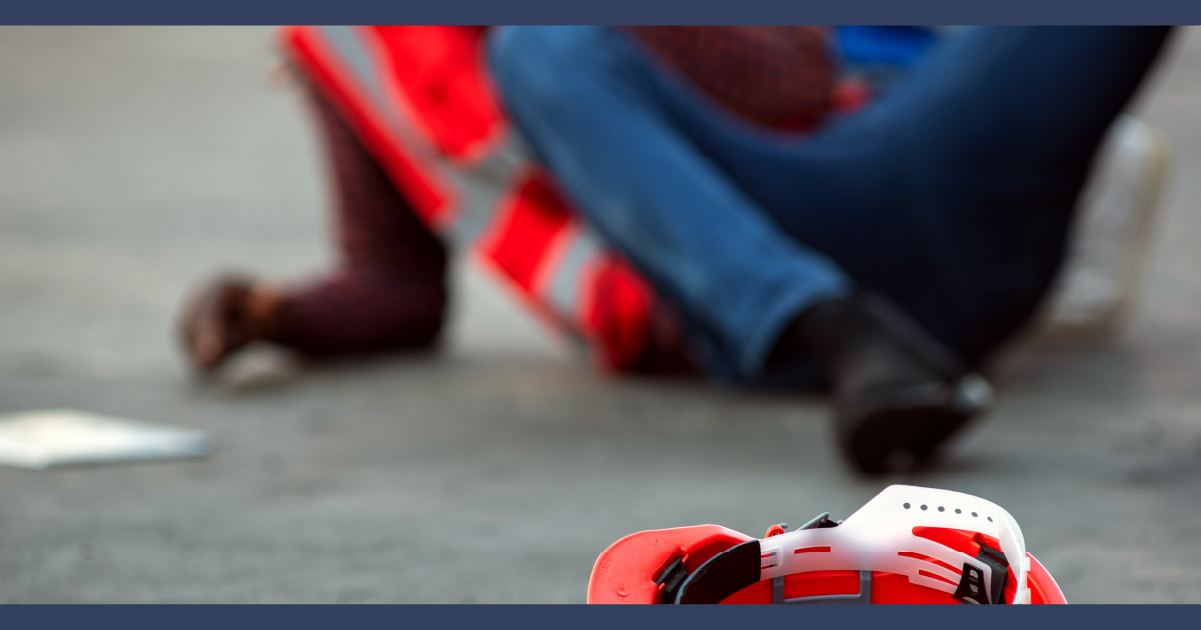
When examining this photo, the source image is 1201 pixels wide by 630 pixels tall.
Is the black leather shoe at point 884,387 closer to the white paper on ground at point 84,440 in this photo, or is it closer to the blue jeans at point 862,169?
the blue jeans at point 862,169

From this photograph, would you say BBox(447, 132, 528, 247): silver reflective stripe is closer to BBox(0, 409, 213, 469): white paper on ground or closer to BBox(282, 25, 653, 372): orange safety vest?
BBox(282, 25, 653, 372): orange safety vest

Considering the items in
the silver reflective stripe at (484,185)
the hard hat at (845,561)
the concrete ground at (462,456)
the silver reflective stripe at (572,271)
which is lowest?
the hard hat at (845,561)

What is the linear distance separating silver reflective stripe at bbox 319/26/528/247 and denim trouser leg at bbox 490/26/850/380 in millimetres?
209

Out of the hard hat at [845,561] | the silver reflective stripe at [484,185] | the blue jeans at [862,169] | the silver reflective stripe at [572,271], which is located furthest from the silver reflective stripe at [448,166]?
the hard hat at [845,561]

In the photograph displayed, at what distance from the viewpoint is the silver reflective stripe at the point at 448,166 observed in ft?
4.68

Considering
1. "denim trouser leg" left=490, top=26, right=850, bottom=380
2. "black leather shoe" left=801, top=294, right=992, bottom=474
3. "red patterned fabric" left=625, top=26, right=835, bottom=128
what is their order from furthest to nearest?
"red patterned fabric" left=625, top=26, right=835, bottom=128 < "denim trouser leg" left=490, top=26, right=850, bottom=380 < "black leather shoe" left=801, top=294, right=992, bottom=474

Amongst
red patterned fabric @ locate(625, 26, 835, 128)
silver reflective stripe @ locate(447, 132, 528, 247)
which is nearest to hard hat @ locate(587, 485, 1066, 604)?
red patterned fabric @ locate(625, 26, 835, 128)

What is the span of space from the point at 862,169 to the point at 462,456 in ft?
1.61

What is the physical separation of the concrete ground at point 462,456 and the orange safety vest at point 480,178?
94mm

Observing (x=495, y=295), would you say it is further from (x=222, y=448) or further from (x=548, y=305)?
(x=222, y=448)

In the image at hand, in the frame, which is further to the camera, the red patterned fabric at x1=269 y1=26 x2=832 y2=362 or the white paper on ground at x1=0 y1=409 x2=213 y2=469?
the red patterned fabric at x1=269 y1=26 x2=832 y2=362

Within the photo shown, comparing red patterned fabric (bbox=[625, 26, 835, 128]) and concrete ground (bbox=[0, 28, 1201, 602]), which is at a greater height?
red patterned fabric (bbox=[625, 26, 835, 128])

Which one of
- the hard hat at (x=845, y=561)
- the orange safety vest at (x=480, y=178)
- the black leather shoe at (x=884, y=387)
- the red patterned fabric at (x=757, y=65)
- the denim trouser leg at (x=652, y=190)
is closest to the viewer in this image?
the hard hat at (x=845, y=561)

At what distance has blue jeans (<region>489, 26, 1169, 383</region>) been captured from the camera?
3.55 ft
